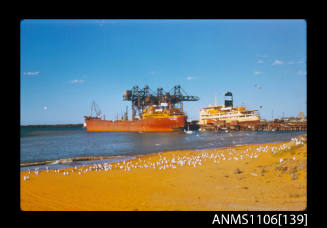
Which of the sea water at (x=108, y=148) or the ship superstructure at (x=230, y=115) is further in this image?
the ship superstructure at (x=230, y=115)

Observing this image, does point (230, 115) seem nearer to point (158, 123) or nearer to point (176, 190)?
point (158, 123)

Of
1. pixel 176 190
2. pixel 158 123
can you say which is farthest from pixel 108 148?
pixel 158 123

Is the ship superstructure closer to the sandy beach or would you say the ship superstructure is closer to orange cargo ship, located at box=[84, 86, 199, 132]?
orange cargo ship, located at box=[84, 86, 199, 132]

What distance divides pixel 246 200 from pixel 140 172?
4819 millimetres

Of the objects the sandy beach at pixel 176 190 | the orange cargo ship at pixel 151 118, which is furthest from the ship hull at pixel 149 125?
the sandy beach at pixel 176 190

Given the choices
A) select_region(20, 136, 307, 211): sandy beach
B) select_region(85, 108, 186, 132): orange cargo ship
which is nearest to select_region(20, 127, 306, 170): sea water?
select_region(20, 136, 307, 211): sandy beach

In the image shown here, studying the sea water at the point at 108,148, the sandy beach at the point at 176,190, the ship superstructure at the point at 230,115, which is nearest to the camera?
the sandy beach at the point at 176,190

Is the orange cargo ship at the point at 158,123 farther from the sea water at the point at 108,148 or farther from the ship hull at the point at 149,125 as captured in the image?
the sea water at the point at 108,148

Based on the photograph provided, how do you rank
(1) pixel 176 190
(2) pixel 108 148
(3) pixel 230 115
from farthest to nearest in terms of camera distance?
(3) pixel 230 115 → (2) pixel 108 148 → (1) pixel 176 190

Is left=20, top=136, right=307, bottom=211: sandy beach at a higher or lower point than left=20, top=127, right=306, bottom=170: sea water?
higher

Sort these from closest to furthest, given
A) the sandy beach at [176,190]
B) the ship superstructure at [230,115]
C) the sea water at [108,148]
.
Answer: the sandy beach at [176,190] → the sea water at [108,148] → the ship superstructure at [230,115]

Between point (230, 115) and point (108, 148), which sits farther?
point (230, 115)
